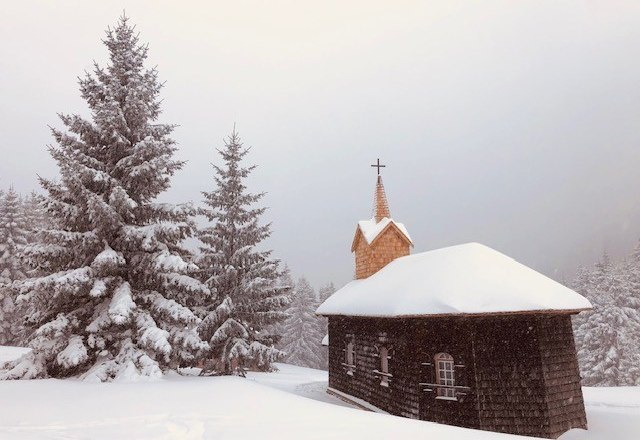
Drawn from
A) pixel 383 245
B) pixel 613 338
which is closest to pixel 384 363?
pixel 383 245

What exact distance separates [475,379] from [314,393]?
10478 millimetres

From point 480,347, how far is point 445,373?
1.62 m

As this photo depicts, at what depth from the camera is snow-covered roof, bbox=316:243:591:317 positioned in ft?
39.6

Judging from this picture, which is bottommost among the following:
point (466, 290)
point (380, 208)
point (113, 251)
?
point (466, 290)

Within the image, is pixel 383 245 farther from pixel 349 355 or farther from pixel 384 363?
pixel 384 363

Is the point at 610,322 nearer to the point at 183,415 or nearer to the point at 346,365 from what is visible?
the point at 346,365

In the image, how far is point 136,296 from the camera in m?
11.8

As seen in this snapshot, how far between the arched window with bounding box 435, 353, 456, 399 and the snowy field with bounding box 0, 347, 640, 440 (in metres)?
6.61

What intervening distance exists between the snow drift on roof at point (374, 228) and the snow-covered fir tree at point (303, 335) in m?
24.2

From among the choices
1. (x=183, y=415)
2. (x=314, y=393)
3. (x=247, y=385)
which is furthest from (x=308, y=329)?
(x=183, y=415)

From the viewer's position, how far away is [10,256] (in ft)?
95.5

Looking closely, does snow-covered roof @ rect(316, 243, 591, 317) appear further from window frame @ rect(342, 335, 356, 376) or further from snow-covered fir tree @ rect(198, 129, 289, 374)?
snow-covered fir tree @ rect(198, 129, 289, 374)

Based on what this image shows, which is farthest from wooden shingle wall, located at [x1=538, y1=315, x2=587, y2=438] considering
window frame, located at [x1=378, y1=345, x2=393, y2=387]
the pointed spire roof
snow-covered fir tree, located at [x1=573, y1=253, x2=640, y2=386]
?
snow-covered fir tree, located at [x1=573, y1=253, x2=640, y2=386]

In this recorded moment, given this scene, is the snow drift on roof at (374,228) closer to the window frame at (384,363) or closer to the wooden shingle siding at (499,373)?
the window frame at (384,363)
